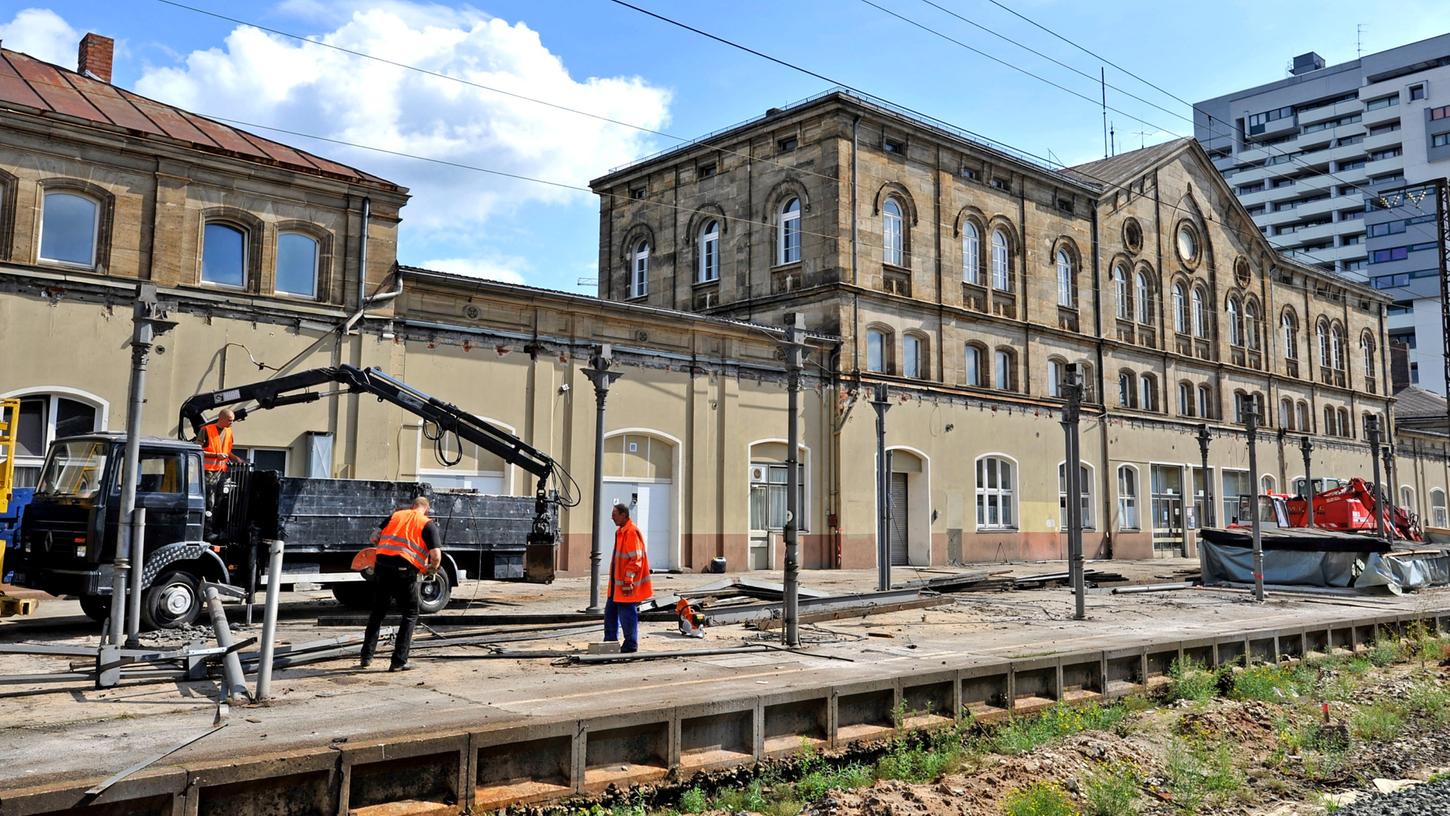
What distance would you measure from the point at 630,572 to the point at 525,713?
3.71 metres

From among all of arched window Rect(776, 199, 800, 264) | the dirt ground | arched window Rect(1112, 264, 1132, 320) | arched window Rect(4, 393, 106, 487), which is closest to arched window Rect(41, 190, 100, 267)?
arched window Rect(4, 393, 106, 487)

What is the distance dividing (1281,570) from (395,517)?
2132 cm

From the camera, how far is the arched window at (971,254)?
34.5 m

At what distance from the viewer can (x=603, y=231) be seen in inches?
1521

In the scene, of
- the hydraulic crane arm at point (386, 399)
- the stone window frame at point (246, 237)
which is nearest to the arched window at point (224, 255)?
the stone window frame at point (246, 237)

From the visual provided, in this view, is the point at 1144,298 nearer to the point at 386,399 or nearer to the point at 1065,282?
the point at 1065,282

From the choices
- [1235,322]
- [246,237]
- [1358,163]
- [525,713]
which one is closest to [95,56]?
[246,237]

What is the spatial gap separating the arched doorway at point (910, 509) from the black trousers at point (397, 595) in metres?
22.6

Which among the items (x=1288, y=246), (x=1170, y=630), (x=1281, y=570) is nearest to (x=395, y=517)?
(x=1170, y=630)

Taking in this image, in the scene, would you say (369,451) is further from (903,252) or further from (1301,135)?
(1301,135)

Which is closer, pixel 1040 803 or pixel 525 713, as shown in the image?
pixel 525 713

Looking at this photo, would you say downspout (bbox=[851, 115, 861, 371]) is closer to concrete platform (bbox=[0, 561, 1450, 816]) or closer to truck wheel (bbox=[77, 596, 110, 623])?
concrete platform (bbox=[0, 561, 1450, 816])

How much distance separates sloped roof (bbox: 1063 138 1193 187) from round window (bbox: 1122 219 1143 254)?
1689mm

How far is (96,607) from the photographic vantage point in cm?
1380
